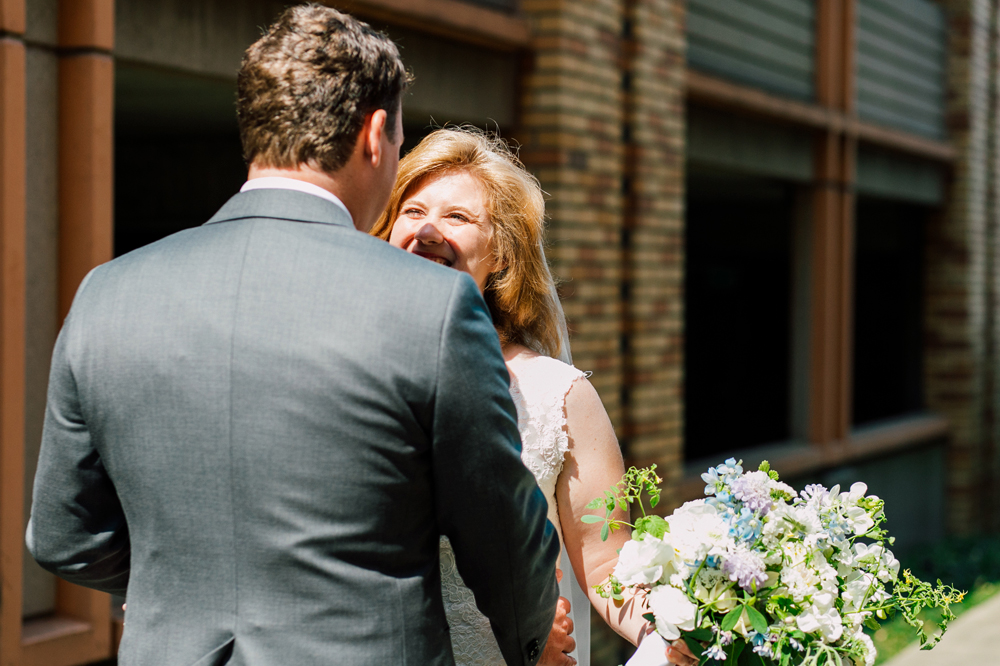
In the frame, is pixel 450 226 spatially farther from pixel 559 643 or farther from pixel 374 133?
pixel 559 643

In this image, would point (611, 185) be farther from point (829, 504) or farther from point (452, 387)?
point (452, 387)

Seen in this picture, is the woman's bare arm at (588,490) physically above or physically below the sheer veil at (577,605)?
above

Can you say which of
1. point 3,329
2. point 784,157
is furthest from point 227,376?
point 784,157

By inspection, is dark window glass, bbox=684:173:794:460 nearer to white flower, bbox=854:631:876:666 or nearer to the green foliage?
the green foliage

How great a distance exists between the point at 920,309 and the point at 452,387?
34.3 feet

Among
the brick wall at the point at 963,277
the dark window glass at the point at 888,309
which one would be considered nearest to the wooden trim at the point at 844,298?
the brick wall at the point at 963,277

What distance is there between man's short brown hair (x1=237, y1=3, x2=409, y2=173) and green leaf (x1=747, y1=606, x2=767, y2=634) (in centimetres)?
100

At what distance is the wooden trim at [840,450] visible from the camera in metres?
7.25

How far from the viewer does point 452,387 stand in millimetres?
1551

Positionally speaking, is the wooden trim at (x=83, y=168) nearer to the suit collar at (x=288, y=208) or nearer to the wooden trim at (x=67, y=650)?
the wooden trim at (x=67, y=650)

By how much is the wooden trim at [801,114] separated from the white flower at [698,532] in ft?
16.6

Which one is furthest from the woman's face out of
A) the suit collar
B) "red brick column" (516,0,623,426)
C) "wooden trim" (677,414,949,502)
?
"wooden trim" (677,414,949,502)

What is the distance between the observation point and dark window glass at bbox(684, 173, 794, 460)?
13320 millimetres

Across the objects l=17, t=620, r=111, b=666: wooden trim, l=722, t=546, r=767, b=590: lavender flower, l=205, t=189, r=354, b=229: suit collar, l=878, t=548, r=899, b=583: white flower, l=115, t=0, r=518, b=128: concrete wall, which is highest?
l=115, t=0, r=518, b=128: concrete wall
